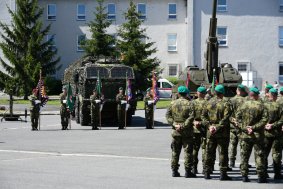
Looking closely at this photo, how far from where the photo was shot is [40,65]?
186 ft

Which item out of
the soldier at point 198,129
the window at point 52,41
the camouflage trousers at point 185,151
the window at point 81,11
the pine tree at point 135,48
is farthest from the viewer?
the window at point 81,11

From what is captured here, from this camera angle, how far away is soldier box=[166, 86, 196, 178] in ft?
45.1

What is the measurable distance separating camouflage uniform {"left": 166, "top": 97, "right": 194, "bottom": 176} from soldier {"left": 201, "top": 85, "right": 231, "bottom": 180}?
33 cm

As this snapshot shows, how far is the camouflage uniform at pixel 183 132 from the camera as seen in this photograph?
13750 millimetres

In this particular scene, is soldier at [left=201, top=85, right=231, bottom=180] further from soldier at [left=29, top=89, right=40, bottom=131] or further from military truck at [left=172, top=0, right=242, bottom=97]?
soldier at [left=29, top=89, right=40, bottom=131]

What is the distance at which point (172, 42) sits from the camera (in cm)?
6469

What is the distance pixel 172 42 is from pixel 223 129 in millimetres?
51359

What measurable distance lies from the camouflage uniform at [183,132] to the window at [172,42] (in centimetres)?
5097

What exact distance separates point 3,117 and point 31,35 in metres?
26.4

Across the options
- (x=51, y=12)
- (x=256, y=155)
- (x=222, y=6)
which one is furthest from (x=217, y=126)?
(x=51, y=12)

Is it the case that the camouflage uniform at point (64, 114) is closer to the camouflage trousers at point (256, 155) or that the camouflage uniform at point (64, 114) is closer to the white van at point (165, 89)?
the camouflage trousers at point (256, 155)

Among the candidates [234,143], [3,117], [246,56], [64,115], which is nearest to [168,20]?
[246,56]

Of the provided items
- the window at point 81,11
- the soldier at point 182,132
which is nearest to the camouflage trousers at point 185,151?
Result: the soldier at point 182,132

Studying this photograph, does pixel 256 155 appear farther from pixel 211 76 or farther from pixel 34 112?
pixel 34 112
